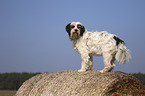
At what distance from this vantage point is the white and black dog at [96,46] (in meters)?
5.85

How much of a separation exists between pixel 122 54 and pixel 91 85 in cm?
128

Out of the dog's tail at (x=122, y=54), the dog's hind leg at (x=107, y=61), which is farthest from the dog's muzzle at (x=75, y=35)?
the dog's tail at (x=122, y=54)

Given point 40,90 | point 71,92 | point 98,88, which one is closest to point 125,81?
point 98,88

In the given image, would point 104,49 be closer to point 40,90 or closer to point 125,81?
point 125,81

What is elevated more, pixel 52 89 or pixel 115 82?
pixel 115 82

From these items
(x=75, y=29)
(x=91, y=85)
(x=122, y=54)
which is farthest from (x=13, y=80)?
(x=91, y=85)

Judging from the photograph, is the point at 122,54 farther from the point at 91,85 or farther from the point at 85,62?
the point at 91,85

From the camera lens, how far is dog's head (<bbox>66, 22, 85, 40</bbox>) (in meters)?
6.12

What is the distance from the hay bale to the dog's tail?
38 cm

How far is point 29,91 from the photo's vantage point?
6.97 metres

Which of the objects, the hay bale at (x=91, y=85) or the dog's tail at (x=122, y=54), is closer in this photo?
the hay bale at (x=91, y=85)

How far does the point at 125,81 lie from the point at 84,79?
961mm

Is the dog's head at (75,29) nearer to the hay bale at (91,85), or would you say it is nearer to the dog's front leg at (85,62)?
the dog's front leg at (85,62)

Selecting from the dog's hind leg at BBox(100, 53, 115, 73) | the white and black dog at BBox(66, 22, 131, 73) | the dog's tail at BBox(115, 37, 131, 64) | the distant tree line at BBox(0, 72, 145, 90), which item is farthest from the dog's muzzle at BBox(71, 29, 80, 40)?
the distant tree line at BBox(0, 72, 145, 90)
